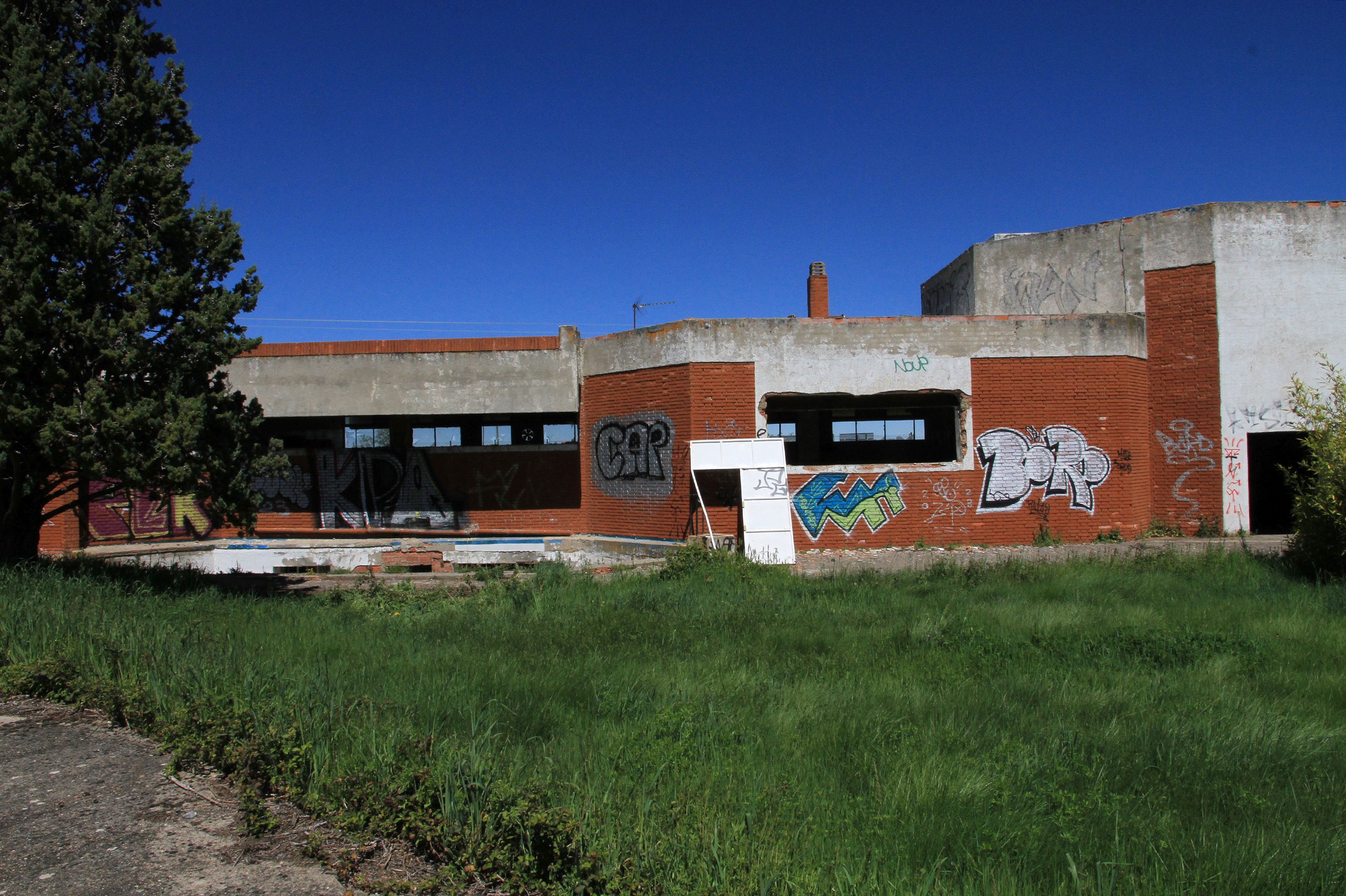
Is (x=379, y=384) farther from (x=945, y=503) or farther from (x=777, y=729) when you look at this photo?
(x=777, y=729)

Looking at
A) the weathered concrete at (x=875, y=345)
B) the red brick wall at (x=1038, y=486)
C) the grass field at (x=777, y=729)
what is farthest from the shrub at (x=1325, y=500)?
the weathered concrete at (x=875, y=345)

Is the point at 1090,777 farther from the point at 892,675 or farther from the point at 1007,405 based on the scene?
the point at 1007,405

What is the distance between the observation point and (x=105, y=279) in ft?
27.0

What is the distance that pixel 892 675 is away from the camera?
18.3 feet

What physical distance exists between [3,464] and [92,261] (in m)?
2.39

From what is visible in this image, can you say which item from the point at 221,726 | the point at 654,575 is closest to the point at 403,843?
the point at 221,726

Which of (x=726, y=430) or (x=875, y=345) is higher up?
(x=875, y=345)

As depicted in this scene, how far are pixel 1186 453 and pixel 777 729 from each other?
1335 centimetres

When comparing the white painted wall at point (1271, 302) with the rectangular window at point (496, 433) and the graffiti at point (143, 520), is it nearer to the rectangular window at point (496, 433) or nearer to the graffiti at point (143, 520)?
the rectangular window at point (496, 433)

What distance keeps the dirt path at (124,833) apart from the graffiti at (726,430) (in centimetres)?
1028

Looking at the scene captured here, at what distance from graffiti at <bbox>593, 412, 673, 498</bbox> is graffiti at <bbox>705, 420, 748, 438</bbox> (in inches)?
27.1

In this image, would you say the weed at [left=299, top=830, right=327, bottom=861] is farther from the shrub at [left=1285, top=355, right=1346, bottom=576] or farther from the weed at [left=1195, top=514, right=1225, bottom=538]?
the weed at [left=1195, top=514, right=1225, bottom=538]

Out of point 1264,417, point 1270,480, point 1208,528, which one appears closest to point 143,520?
point 1208,528

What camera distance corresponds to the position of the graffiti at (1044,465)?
46.7ft
